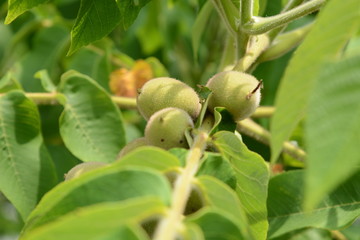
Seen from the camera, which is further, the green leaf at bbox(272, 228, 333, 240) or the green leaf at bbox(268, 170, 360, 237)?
the green leaf at bbox(272, 228, 333, 240)

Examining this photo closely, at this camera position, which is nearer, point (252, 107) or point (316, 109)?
point (316, 109)

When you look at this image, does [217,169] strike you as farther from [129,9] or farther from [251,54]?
[251,54]

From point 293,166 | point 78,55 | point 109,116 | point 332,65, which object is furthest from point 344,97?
point 78,55

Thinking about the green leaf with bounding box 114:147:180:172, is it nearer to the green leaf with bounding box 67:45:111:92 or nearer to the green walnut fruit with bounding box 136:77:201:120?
the green walnut fruit with bounding box 136:77:201:120

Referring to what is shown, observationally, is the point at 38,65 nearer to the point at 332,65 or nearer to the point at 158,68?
the point at 158,68

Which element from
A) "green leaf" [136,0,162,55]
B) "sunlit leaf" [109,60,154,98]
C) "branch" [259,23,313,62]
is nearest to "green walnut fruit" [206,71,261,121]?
"branch" [259,23,313,62]

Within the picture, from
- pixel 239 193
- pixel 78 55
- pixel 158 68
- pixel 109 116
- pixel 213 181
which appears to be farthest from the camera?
pixel 158 68
